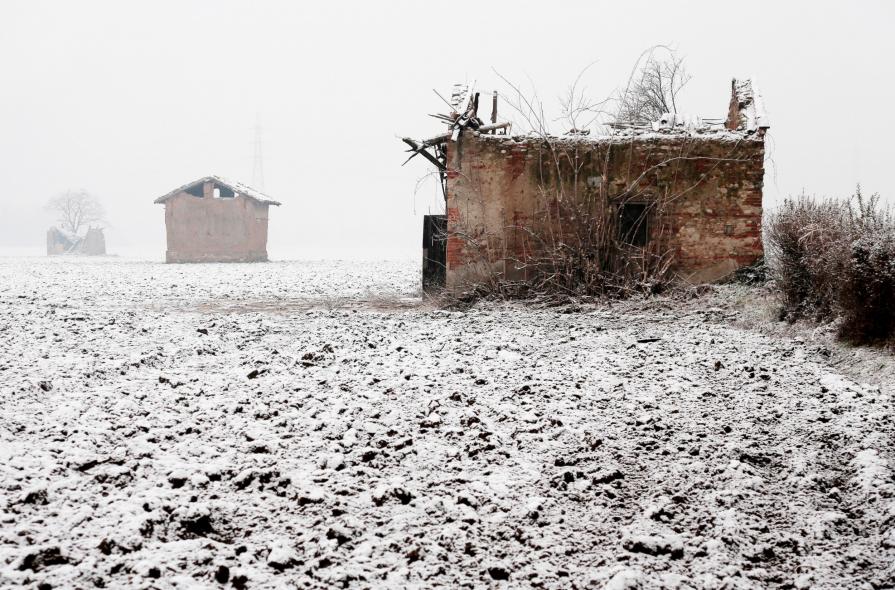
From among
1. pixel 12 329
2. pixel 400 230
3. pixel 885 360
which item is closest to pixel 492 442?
pixel 885 360

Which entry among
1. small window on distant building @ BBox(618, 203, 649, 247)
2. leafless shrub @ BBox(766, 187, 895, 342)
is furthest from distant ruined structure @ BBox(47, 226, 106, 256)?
leafless shrub @ BBox(766, 187, 895, 342)

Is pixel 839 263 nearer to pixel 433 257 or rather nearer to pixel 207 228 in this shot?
pixel 433 257

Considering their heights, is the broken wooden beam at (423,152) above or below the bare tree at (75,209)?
below

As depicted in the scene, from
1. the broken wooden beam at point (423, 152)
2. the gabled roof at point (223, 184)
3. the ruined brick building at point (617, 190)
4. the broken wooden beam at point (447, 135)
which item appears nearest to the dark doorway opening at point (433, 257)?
the broken wooden beam at point (423, 152)

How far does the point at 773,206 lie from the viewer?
29.7 ft

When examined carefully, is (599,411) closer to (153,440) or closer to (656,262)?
(153,440)

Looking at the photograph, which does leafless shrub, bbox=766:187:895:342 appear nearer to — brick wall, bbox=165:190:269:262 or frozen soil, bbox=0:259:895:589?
frozen soil, bbox=0:259:895:589

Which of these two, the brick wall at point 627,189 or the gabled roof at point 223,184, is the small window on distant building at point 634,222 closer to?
the brick wall at point 627,189

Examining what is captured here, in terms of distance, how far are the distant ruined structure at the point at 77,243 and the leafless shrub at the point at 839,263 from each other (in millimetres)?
47061

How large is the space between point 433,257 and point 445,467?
8422 millimetres

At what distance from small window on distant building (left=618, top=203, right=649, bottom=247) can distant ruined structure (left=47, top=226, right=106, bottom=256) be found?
44.3 metres

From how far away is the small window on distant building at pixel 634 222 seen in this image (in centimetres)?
954

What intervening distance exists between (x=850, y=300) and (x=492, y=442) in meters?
3.82

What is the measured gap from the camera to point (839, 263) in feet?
18.9
